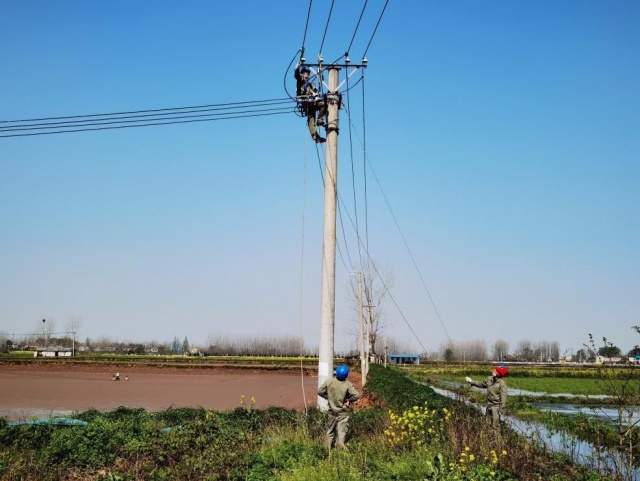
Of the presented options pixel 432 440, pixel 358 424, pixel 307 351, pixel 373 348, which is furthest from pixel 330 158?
pixel 307 351

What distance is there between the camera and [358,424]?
12.2 meters

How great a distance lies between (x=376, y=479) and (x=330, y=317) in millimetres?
7005

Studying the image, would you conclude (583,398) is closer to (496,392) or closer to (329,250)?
(496,392)

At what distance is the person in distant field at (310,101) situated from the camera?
49.6ft

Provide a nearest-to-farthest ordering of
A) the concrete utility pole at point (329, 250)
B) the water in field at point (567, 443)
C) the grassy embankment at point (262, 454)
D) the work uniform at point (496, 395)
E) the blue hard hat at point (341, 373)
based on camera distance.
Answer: the grassy embankment at point (262, 454) → the water in field at point (567, 443) → the blue hard hat at point (341, 373) → the work uniform at point (496, 395) → the concrete utility pole at point (329, 250)

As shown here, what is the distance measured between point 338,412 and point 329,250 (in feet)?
15.9

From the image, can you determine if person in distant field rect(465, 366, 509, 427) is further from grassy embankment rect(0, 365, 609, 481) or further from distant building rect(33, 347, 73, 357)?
distant building rect(33, 347, 73, 357)

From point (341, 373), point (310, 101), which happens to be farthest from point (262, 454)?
point (310, 101)

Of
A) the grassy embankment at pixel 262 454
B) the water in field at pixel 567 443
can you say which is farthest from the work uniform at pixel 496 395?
the grassy embankment at pixel 262 454

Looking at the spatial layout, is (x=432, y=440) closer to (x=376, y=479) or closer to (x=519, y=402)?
(x=376, y=479)

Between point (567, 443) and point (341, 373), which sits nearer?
point (341, 373)

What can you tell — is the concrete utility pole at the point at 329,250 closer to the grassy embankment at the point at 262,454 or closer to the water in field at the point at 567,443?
the grassy embankment at the point at 262,454

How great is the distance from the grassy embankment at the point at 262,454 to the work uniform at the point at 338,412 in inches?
13.2

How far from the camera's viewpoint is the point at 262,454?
8422 millimetres
